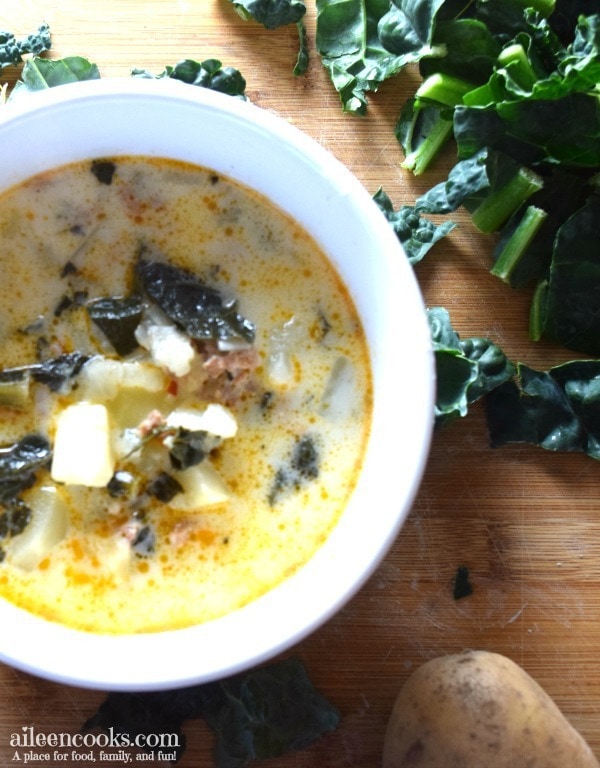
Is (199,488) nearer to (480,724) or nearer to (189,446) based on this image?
(189,446)

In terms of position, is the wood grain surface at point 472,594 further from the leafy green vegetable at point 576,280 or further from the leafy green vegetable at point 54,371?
the leafy green vegetable at point 54,371

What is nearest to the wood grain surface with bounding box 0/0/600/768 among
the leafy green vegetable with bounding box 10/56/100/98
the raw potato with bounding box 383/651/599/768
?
the raw potato with bounding box 383/651/599/768

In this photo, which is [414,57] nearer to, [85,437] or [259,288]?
[259,288]

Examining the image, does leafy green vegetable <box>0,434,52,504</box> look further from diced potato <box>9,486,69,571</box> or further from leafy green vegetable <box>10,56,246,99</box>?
leafy green vegetable <box>10,56,246,99</box>

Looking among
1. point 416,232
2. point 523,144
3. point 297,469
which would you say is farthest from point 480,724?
point 523,144

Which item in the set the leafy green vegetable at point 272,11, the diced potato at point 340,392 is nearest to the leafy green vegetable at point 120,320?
the diced potato at point 340,392
